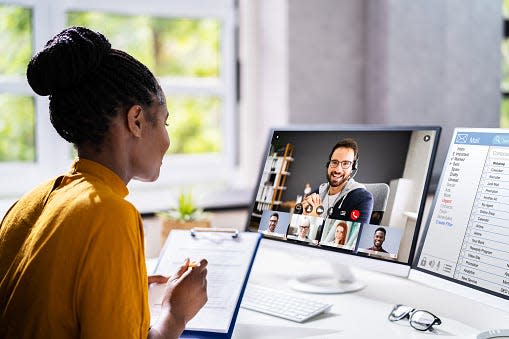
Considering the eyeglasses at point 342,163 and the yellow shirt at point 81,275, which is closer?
the yellow shirt at point 81,275

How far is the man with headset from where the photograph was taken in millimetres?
1501

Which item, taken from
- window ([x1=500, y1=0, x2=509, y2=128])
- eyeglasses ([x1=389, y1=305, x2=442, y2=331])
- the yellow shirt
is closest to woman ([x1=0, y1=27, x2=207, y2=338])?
the yellow shirt

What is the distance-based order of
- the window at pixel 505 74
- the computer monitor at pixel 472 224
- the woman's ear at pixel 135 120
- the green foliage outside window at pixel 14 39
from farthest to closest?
1. the window at pixel 505 74
2. the green foliage outside window at pixel 14 39
3. the computer monitor at pixel 472 224
4. the woman's ear at pixel 135 120

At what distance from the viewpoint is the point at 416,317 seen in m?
1.30

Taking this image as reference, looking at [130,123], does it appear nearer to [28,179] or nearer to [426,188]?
[426,188]

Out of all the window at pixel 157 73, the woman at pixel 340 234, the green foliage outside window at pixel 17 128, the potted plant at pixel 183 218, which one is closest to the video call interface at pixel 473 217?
the woman at pixel 340 234

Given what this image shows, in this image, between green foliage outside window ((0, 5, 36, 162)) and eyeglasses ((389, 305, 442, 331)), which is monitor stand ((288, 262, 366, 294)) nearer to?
eyeglasses ((389, 305, 442, 331))

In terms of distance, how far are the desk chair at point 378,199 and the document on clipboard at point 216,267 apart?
28 cm

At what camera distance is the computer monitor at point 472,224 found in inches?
47.9

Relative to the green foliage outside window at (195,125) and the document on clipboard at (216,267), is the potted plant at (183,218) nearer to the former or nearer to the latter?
the document on clipboard at (216,267)

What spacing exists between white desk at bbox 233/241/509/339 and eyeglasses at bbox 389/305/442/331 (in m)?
0.01

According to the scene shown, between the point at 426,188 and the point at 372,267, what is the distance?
22cm

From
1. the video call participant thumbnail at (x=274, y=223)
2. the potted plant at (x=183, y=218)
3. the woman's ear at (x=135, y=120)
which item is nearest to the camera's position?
the woman's ear at (x=135, y=120)

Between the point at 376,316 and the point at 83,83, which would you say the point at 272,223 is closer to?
the point at 376,316
